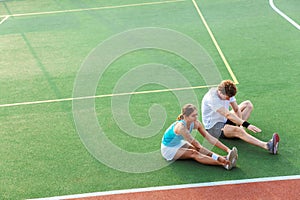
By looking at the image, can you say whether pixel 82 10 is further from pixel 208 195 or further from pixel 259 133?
pixel 208 195

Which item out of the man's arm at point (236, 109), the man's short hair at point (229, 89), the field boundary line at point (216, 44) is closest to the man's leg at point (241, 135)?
the man's arm at point (236, 109)

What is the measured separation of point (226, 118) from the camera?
798 centimetres

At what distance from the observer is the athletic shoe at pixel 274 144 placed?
24.0 feet

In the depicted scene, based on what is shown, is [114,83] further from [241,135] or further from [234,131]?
[241,135]

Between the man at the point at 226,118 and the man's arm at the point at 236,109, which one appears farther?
the man's arm at the point at 236,109

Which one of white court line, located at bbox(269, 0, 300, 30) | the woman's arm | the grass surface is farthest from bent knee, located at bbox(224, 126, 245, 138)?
white court line, located at bbox(269, 0, 300, 30)

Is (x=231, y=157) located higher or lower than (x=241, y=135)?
higher

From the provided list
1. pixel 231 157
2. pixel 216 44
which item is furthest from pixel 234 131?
pixel 216 44

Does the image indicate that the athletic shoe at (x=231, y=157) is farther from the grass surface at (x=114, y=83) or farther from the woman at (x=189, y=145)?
the grass surface at (x=114, y=83)

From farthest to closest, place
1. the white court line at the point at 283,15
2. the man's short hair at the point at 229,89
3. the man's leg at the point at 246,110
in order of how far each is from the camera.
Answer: the white court line at the point at 283,15 → the man's leg at the point at 246,110 → the man's short hair at the point at 229,89

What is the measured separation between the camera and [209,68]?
11.4 metres

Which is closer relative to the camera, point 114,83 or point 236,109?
point 236,109

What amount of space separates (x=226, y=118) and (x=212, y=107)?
40 cm

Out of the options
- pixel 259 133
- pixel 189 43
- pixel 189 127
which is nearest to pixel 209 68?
pixel 189 43
